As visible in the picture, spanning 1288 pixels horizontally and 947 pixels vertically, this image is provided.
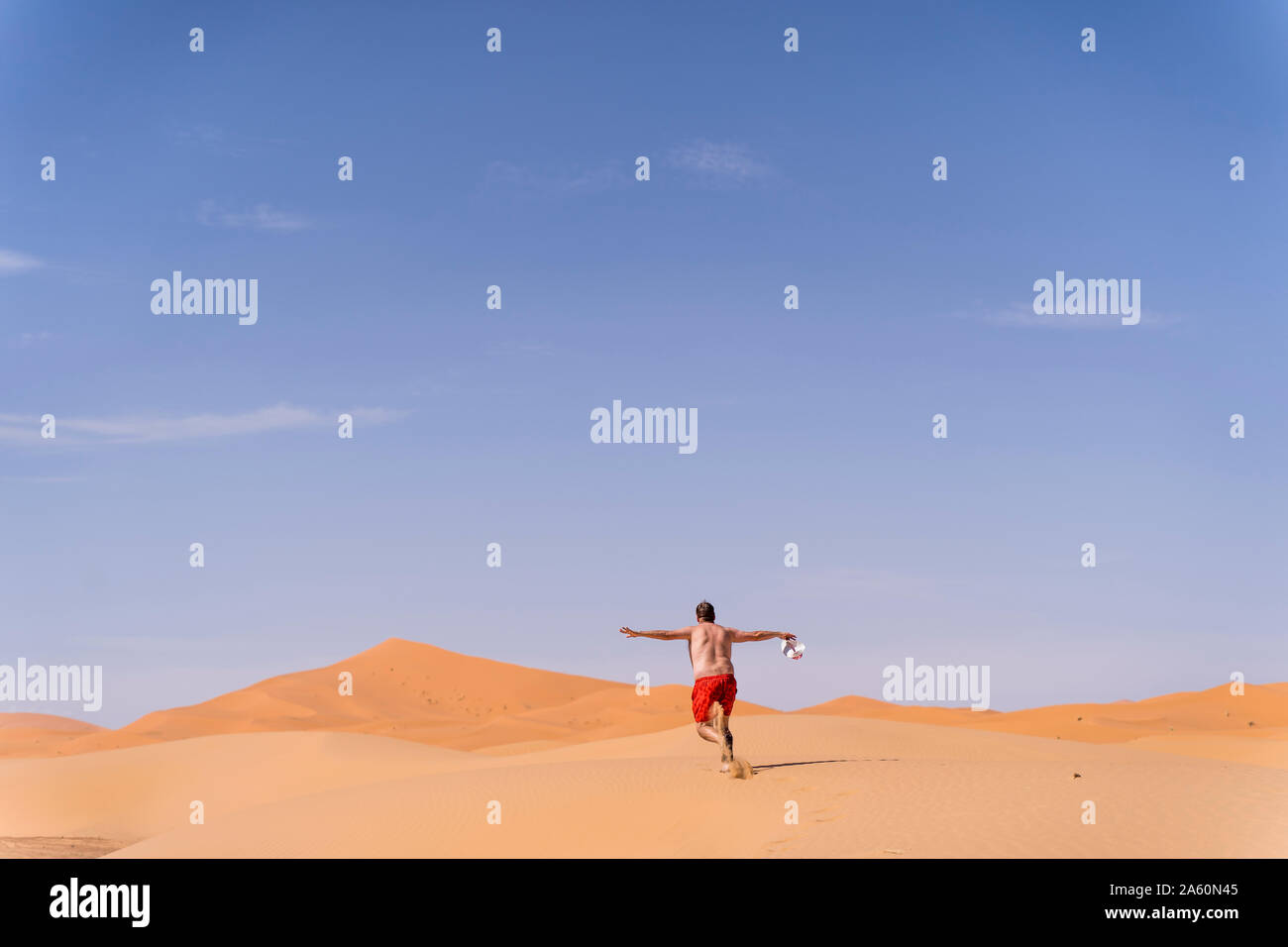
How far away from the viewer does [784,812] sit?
15.5 metres

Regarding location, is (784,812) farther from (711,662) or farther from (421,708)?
(421,708)

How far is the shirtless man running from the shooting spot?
1684 centimetres

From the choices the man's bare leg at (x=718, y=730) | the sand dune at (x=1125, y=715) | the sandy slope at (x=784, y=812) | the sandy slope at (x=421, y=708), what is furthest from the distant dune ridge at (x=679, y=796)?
the sandy slope at (x=421, y=708)

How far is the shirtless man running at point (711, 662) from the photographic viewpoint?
1684 centimetres

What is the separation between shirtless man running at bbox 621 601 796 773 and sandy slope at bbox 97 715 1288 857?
34.1 inches

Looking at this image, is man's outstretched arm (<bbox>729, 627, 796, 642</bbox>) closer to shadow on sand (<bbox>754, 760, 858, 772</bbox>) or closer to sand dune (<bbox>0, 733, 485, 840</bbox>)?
shadow on sand (<bbox>754, 760, 858, 772</bbox>)

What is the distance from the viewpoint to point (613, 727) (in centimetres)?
5122

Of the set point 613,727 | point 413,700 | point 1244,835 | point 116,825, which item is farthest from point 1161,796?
point 413,700

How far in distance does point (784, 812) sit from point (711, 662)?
2.27 meters

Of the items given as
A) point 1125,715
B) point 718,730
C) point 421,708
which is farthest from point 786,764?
point 421,708

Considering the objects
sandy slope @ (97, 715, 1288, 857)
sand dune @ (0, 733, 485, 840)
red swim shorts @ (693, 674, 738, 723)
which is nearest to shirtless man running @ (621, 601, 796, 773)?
red swim shorts @ (693, 674, 738, 723)

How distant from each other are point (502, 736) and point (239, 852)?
112 feet

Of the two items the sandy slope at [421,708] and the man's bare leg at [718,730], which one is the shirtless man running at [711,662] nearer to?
the man's bare leg at [718,730]
